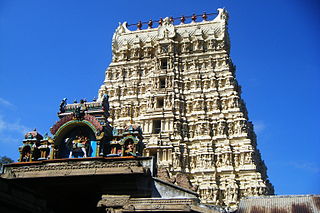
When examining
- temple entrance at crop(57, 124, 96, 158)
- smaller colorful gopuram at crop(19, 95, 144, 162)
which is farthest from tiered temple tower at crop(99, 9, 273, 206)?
temple entrance at crop(57, 124, 96, 158)

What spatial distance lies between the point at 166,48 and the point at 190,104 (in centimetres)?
855

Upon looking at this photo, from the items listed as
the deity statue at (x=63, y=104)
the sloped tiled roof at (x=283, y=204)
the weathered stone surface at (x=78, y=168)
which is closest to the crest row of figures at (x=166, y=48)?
the deity statue at (x=63, y=104)

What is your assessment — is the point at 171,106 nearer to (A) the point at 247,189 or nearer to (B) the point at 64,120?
(A) the point at 247,189

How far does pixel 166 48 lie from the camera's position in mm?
43125

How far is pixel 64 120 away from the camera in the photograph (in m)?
20.0

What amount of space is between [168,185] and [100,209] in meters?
3.31

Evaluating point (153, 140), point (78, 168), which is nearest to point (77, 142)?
point (78, 168)

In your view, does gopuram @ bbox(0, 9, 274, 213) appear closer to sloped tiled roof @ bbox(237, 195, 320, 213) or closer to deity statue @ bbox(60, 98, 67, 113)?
deity statue @ bbox(60, 98, 67, 113)

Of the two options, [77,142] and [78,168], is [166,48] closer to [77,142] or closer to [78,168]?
[77,142]

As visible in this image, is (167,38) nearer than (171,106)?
No

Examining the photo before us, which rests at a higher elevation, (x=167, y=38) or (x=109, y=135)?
(x=167, y=38)

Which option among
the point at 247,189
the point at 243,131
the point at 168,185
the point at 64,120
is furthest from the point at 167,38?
the point at 168,185

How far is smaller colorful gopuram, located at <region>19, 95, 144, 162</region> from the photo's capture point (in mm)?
18672

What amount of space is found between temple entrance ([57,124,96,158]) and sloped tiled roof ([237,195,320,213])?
815 centimetres
